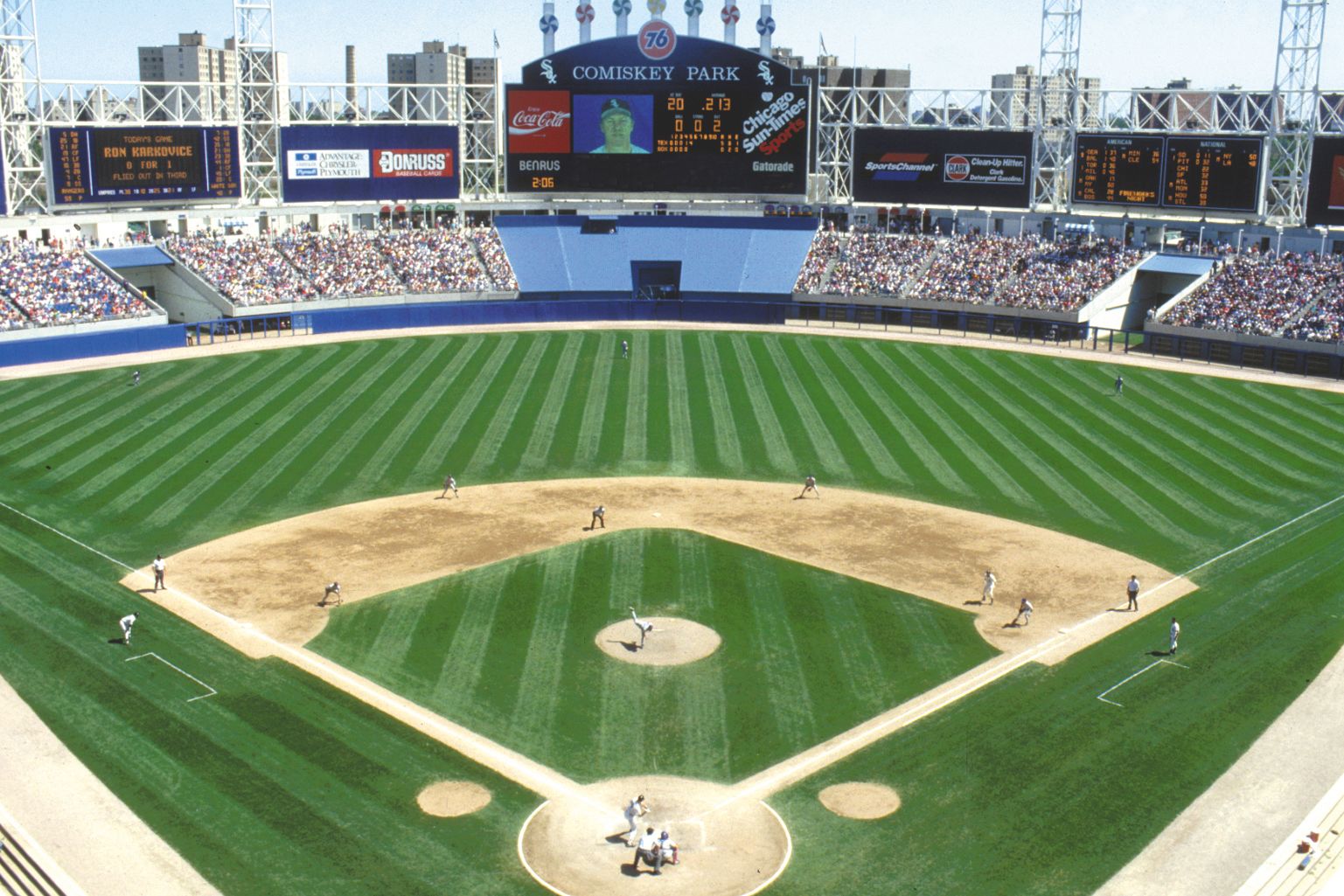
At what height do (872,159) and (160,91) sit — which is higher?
(160,91)

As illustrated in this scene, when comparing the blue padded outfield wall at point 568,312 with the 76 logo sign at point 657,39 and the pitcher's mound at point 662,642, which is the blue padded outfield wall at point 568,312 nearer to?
the 76 logo sign at point 657,39

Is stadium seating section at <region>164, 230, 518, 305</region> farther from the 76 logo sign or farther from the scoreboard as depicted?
the scoreboard

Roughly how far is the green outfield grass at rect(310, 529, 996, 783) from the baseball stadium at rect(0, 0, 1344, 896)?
0.16 meters

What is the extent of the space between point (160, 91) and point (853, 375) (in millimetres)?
158581

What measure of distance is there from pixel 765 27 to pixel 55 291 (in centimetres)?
4652

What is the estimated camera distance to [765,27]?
84.8m

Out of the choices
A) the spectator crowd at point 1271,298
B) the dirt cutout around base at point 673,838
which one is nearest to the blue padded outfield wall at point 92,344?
the dirt cutout around base at point 673,838

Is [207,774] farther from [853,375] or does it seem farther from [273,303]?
[273,303]

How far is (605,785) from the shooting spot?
2512 cm

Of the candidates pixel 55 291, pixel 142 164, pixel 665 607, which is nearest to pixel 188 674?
pixel 665 607

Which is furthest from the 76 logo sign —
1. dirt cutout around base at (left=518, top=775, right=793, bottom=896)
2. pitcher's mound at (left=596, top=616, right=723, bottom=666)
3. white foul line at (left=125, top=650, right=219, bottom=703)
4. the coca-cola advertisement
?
dirt cutout around base at (left=518, top=775, right=793, bottom=896)

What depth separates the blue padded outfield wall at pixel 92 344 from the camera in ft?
209

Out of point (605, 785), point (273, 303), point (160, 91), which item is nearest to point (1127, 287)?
point (273, 303)

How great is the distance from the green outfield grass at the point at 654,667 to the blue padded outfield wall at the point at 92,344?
3902 centimetres
